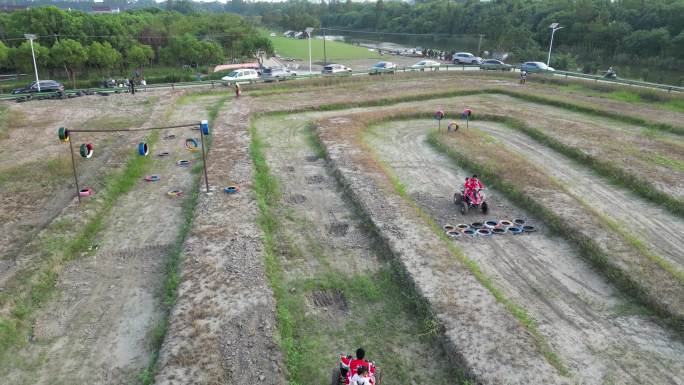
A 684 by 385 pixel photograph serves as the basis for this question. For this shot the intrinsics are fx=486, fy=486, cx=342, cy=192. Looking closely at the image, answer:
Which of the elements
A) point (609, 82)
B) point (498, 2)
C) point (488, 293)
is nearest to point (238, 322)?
point (488, 293)

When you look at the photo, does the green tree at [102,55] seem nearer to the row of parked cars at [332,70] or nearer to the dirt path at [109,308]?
the row of parked cars at [332,70]

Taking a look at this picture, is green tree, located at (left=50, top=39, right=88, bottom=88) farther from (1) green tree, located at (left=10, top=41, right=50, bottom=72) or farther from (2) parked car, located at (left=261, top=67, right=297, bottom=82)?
(2) parked car, located at (left=261, top=67, right=297, bottom=82)

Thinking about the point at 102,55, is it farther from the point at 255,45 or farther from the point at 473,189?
the point at 473,189

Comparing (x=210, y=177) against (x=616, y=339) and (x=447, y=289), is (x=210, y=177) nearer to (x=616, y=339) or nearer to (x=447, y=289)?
(x=447, y=289)

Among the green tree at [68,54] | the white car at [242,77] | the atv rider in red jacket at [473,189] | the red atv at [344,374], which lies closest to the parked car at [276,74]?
the white car at [242,77]

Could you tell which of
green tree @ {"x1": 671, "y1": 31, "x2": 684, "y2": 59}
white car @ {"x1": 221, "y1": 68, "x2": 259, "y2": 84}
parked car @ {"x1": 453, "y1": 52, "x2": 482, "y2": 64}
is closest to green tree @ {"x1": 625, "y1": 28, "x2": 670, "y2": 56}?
green tree @ {"x1": 671, "y1": 31, "x2": 684, "y2": 59}

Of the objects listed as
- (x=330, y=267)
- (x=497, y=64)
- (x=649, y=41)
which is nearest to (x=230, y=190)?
(x=330, y=267)

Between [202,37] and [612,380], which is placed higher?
[202,37]
